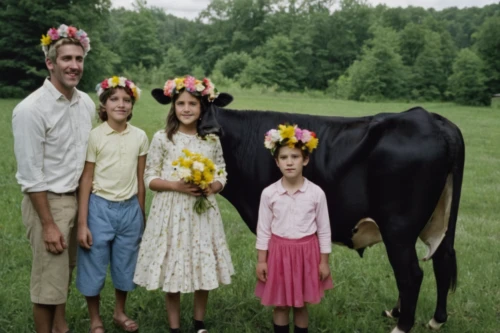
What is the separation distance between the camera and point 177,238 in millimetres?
3945

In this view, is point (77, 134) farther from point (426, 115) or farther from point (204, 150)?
point (426, 115)

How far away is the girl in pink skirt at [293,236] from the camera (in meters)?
3.74

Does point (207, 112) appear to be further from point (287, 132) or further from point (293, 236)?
point (293, 236)

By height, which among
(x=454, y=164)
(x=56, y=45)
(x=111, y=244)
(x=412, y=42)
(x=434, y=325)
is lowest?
(x=434, y=325)

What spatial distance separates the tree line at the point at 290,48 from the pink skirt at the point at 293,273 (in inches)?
1297

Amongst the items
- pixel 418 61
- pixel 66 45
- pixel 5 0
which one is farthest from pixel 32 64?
pixel 418 61

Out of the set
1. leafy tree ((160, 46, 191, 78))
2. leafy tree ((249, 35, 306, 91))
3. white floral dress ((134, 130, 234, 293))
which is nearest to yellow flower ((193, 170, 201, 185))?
white floral dress ((134, 130, 234, 293))

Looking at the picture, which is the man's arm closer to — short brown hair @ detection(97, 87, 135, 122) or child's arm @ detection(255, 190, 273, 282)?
short brown hair @ detection(97, 87, 135, 122)

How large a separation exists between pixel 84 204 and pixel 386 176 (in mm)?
2199

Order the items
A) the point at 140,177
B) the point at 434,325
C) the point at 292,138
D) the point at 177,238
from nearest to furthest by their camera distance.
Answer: the point at 292,138, the point at 177,238, the point at 140,177, the point at 434,325

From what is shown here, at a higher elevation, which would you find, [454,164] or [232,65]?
[454,164]

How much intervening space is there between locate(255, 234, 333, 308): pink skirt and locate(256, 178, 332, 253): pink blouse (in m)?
0.06

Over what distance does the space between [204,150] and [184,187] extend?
0.36m

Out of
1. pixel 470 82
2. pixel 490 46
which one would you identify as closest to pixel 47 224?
pixel 470 82
